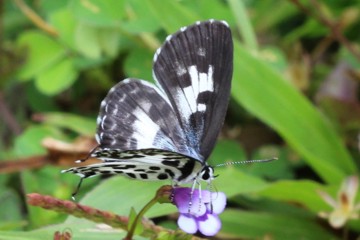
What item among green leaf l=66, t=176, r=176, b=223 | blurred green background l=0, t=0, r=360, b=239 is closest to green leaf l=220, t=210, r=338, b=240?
blurred green background l=0, t=0, r=360, b=239

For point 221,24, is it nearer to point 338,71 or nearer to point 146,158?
point 146,158

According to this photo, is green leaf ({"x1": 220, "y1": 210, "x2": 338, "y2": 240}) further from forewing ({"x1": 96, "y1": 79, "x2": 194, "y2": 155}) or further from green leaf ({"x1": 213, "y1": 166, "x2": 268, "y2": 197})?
forewing ({"x1": 96, "y1": 79, "x2": 194, "y2": 155})

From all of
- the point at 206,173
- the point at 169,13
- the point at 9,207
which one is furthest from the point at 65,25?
the point at 206,173

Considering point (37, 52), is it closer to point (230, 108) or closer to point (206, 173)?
point (230, 108)

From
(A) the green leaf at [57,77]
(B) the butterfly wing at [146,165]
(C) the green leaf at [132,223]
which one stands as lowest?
(C) the green leaf at [132,223]

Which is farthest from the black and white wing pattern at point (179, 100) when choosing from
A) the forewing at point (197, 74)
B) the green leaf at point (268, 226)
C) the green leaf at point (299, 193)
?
the green leaf at point (268, 226)

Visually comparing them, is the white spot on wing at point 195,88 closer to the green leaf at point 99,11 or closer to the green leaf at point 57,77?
the green leaf at point 99,11

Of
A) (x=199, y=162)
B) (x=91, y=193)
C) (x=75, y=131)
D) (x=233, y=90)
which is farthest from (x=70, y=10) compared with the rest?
Answer: (x=199, y=162)
